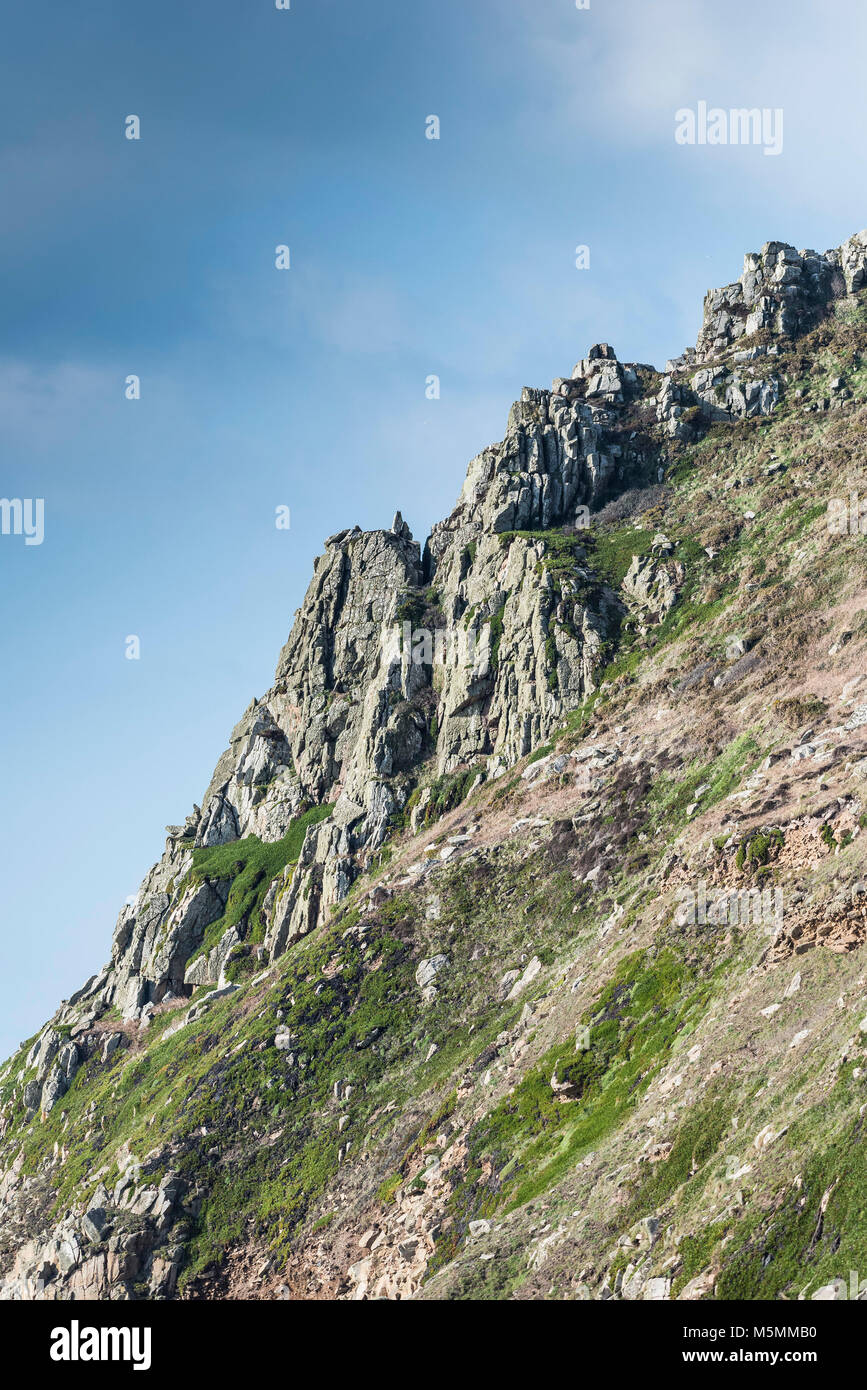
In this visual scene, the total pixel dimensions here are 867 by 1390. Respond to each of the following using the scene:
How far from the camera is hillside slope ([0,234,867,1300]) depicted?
115ft

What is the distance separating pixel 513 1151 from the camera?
4562 cm

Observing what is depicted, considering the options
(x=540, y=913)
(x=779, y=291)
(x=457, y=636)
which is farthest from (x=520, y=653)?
(x=779, y=291)

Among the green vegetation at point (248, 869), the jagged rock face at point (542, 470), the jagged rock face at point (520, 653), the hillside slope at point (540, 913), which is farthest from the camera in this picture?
the jagged rock face at point (542, 470)

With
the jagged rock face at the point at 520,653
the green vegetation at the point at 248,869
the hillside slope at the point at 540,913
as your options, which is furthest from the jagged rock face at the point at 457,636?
the green vegetation at the point at 248,869

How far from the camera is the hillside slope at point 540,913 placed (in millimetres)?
35031

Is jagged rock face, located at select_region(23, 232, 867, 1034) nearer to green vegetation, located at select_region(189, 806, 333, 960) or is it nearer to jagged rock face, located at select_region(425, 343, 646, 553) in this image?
jagged rock face, located at select_region(425, 343, 646, 553)

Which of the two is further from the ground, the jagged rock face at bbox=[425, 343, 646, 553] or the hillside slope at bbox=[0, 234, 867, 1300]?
the jagged rock face at bbox=[425, 343, 646, 553]

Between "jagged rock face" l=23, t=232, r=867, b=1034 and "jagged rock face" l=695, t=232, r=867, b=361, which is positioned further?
"jagged rock face" l=695, t=232, r=867, b=361

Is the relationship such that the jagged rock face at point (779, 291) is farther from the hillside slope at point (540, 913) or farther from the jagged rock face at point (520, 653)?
the jagged rock face at point (520, 653)

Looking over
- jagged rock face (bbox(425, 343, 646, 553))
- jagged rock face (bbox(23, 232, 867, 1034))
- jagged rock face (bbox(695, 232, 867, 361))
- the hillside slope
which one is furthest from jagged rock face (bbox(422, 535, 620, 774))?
jagged rock face (bbox(695, 232, 867, 361))

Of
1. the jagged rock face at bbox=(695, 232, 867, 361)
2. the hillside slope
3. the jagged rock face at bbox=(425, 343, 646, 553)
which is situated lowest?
the hillside slope

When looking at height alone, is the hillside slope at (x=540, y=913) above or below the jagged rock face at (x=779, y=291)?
below

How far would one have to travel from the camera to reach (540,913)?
66.6 meters
